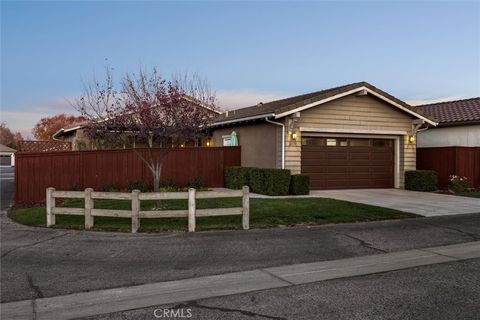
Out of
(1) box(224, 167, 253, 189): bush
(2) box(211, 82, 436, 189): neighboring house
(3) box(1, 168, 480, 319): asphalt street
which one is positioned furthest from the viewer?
(1) box(224, 167, 253, 189): bush

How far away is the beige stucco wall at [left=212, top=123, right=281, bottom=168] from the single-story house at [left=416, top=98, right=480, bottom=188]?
807 cm

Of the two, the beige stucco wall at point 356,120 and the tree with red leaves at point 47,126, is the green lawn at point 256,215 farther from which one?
the tree with red leaves at point 47,126

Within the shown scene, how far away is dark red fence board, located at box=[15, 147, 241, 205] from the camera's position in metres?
16.2

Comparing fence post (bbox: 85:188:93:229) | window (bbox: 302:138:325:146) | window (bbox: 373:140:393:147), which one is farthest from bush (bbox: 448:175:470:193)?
fence post (bbox: 85:188:93:229)

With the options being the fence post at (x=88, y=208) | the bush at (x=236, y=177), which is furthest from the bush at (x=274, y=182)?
the fence post at (x=88, y=208)

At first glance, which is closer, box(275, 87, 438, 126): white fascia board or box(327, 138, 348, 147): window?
box(275, 87, 438, 126): white fascia board

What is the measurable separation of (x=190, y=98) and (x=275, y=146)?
16.5 ft

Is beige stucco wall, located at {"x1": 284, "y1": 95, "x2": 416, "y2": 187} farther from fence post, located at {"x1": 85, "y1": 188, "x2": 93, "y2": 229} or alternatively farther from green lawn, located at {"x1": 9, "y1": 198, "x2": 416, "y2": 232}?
fence post, located at {"x1": 85, "y1": 188, "x2": 93, "y2": 229}

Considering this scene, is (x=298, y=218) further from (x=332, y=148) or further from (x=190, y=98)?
(x=332, y=148)

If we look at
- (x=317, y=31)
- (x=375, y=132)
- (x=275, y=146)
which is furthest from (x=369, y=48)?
(x=275, y=146)

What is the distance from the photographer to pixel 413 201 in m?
15.3

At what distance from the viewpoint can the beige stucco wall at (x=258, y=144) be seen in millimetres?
18438

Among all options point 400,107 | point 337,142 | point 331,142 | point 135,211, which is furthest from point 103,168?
point 400,107

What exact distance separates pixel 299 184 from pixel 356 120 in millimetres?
4567
